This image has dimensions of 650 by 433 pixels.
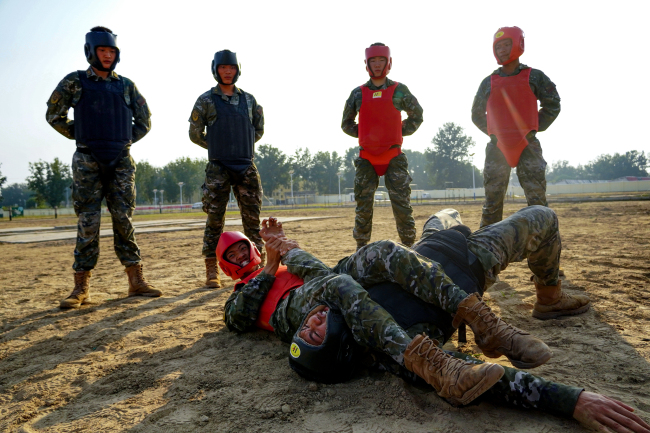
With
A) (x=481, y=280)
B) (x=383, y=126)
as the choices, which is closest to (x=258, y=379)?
(x=481, y=280)

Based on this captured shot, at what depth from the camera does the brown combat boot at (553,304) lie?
3094mm

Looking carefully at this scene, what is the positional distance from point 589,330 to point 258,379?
2.13 meters

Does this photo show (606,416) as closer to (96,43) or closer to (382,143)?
(382,143)

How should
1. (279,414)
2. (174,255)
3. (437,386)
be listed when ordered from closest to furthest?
(437,386)
(279,414)
(174,255)

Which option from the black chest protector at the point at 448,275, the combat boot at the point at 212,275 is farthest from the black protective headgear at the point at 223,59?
the black chest protector at the point at 448,275

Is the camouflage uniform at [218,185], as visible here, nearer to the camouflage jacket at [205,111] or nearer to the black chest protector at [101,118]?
the camouflage jacket at [205,111]

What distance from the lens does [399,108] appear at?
520 cm

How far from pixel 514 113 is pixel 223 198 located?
346 cm

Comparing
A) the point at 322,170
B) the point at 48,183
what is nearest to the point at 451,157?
the point at 322,170

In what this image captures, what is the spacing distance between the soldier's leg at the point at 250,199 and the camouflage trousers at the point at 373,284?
2716mm

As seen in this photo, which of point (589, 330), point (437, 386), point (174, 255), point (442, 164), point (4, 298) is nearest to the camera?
point (437, 386)

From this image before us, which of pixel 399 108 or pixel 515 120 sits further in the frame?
pixel 399 108

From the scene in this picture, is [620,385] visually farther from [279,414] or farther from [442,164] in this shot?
[442,164]

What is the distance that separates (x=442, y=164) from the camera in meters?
77.1
